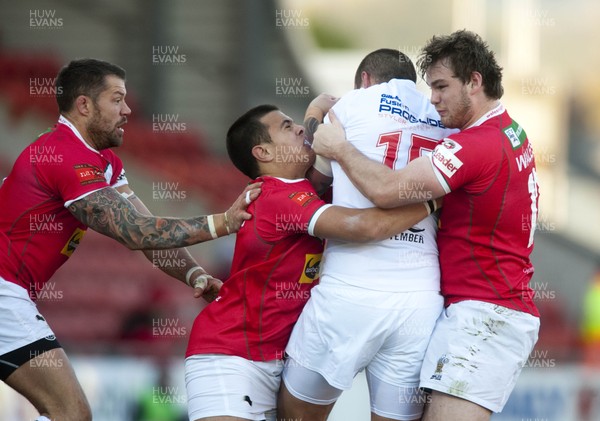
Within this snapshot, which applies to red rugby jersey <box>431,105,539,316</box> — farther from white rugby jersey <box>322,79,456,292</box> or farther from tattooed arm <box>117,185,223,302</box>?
tattooed arm <box>117,185,223,302</box>

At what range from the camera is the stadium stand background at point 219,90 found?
1262 centimetres

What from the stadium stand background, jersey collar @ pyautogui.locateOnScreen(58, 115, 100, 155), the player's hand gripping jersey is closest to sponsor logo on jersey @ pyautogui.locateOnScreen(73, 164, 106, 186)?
the player's hand gripping jersey

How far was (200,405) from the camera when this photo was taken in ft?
15.6

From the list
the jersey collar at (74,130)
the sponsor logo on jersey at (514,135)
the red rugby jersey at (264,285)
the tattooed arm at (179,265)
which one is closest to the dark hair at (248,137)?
the red rugby jersey at (264,285)

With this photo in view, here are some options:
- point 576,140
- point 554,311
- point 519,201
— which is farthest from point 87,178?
point 576,140

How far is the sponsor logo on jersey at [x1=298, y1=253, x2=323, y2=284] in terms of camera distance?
486 cm

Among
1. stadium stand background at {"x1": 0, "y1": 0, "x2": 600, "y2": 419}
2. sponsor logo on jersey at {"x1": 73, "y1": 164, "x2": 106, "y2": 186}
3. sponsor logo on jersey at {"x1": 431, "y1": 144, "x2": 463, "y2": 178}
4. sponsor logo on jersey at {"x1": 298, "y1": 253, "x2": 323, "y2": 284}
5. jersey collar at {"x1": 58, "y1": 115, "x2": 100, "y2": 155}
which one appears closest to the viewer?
sponsor logo on jersey at {"x1": 431, "y1": 144, "x2": 463, "y2": 178}

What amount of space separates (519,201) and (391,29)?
13.9 m

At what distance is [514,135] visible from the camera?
4684mm

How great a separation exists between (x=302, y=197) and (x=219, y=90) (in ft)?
39.0

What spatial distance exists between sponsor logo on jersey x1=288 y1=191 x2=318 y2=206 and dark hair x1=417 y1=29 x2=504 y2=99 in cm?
86

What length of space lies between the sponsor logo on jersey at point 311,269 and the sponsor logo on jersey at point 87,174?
48.1 inches

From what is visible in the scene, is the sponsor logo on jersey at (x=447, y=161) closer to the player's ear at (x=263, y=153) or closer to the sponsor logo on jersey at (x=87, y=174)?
the player's ear at (x=263, y=153)

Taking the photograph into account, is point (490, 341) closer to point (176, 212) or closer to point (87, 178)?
point (87, 178)
